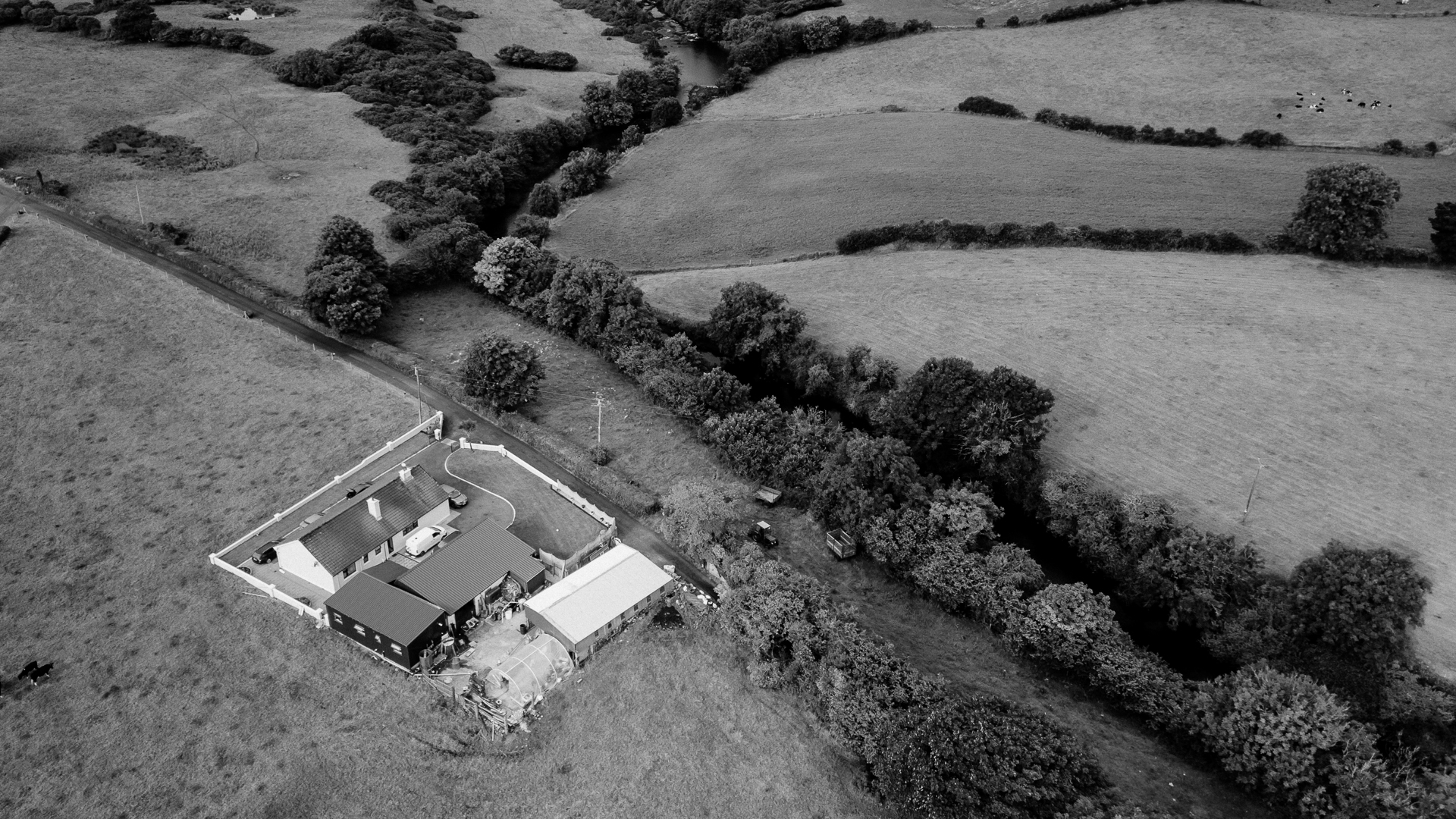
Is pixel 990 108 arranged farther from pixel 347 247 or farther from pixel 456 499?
pixel 456 499

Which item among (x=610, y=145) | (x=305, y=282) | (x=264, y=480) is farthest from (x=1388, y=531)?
(x=610, y=145)

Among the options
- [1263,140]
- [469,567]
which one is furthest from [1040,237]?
[469,567]

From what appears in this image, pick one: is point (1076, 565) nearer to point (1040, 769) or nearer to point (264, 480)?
point (1040, 769)

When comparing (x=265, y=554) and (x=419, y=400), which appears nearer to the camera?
(x=265, y=554)

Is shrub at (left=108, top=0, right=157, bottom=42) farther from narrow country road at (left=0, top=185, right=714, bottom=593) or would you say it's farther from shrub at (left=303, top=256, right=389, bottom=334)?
shrub at (left=303, top=256, right=389, bottom=334)

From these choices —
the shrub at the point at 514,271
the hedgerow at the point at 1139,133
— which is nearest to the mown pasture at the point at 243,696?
the shrub at the point at 514,271
